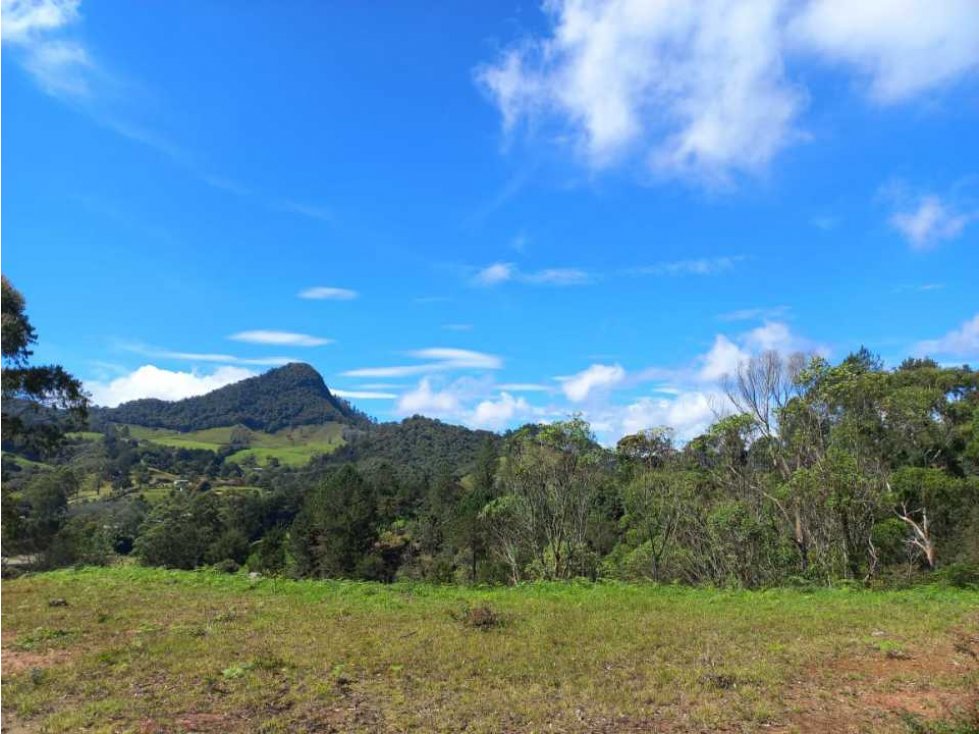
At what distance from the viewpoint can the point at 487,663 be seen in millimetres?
9727

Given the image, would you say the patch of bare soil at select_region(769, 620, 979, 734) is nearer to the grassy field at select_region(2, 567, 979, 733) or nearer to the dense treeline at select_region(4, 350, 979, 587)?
the grassy field at select_region(2, 567, 979, 733)

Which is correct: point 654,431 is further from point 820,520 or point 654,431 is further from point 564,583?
point 564,583

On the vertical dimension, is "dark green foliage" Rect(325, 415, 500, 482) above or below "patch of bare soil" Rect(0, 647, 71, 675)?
above

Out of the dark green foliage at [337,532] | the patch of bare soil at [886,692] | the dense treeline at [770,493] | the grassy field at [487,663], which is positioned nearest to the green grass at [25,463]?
the dark green foliage at [337,532]

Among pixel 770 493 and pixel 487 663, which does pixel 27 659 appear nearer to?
pixel 487 663

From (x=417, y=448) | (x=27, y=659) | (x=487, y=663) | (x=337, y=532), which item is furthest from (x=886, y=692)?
(x=417, y=448)

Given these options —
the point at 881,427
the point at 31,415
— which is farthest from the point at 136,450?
the point at 881,427

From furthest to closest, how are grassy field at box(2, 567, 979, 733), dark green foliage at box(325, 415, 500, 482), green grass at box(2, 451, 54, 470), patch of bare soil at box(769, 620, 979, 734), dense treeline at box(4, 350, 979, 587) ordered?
dark green foliage at box(325, 415, 500, 482) → green grass at box(2, 451, 54, 470) → dense treeline at box(4, 350, 979, 587) → grassy field at box(2, 567, 979, 733) → patch of bare soil at box(769, 620, 979, 734)

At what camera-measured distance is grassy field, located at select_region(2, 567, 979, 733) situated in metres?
7.48

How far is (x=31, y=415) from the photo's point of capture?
64.4 feet

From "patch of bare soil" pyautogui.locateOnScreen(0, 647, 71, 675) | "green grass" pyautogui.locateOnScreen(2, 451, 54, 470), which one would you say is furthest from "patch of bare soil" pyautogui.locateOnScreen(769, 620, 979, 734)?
"green grass" pyautogui.locateOnScreen(2, 451, 54, 470)

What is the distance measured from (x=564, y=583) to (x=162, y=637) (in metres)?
11.0

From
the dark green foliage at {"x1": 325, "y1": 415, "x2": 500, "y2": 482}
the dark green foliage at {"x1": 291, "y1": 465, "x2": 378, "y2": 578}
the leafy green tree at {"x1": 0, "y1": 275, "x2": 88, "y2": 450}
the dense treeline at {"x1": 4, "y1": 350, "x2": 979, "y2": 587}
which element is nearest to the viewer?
the leafy green tree at {"x1": 0, "y1": 275, "x2": 88, "y2": 450}

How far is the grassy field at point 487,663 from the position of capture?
7.48 m
